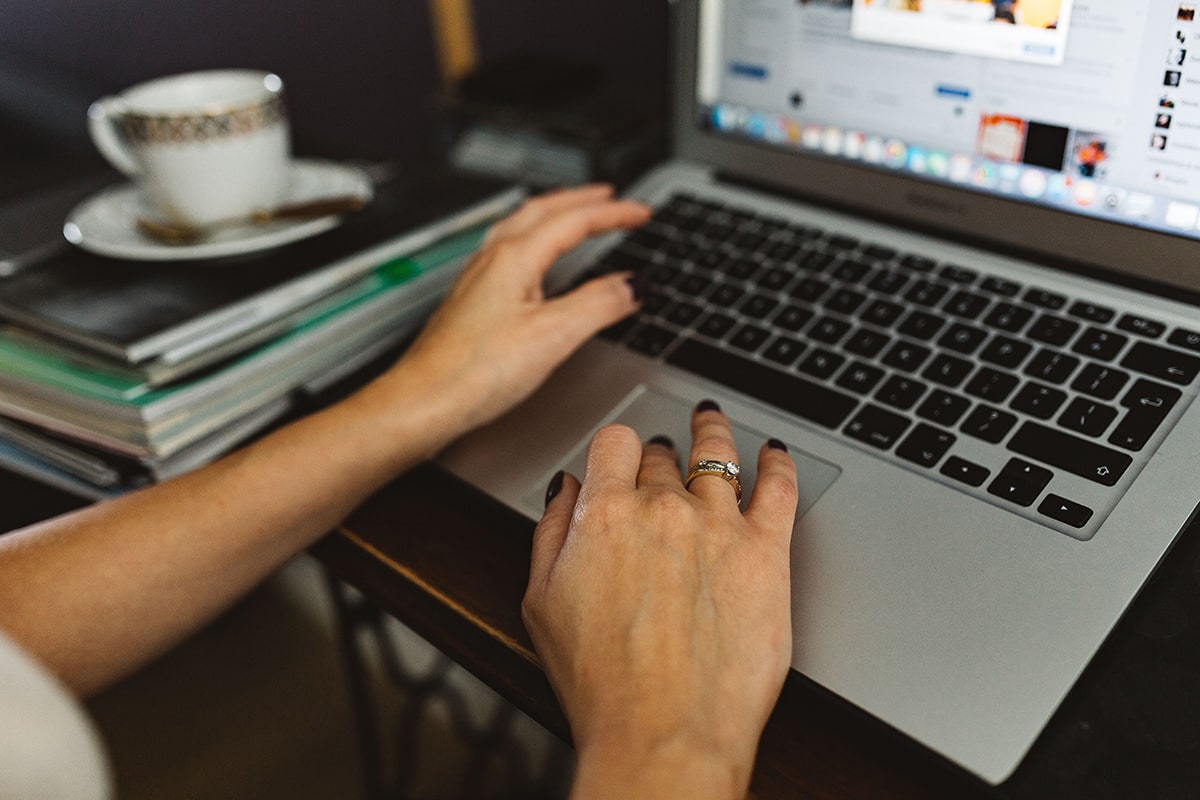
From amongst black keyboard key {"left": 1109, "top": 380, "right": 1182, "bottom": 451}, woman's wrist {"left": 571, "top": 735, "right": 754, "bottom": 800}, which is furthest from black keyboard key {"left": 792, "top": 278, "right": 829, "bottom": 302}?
woman's wrist {"left": 571, "top": 735, "right": 754, "bottom": 800}

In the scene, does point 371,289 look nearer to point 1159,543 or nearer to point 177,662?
point 1159,543

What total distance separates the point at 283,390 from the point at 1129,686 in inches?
20.9

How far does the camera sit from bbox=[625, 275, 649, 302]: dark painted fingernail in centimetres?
64

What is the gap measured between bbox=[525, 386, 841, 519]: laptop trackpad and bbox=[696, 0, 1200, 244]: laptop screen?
0.27 meters

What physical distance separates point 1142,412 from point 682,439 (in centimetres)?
25

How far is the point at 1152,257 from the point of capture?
0.57m

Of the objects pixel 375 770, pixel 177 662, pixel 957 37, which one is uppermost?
pixel 957 37

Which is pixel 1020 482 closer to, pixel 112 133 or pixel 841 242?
pixel 841 242

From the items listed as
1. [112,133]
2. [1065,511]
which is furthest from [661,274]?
[112,133]

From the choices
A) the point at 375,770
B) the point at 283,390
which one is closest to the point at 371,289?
the point at 283,390

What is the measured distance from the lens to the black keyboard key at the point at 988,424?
495 mm

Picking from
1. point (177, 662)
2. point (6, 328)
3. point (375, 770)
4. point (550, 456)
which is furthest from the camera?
point (177, 662)

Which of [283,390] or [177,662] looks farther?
[177,662]

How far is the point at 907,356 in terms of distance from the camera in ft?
Result: 1.84
